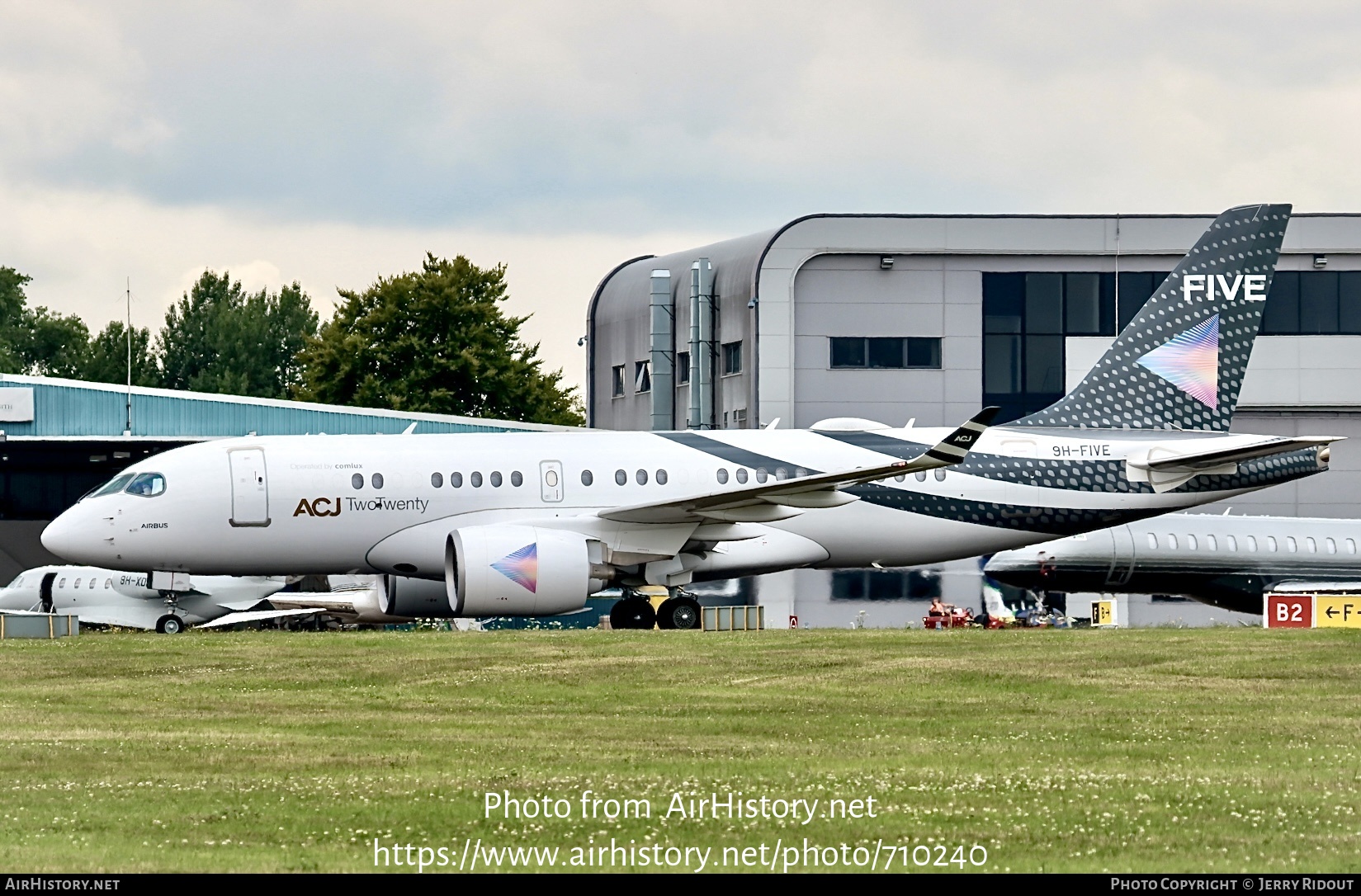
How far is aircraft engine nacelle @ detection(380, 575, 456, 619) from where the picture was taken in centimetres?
Answer: 3186

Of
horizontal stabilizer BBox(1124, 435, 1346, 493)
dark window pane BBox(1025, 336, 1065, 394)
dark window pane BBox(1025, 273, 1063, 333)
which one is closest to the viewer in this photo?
horizontal stabilizer BBox(1124, 435, 1346, 493)

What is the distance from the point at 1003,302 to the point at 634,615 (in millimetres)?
22427

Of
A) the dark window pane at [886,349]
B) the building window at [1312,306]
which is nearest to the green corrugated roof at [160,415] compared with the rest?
the dark window pane at [886,349]

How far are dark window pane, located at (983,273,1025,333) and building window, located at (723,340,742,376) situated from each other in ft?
21.2

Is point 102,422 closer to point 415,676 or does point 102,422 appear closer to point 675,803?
point 415,676

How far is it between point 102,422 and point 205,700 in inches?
1200

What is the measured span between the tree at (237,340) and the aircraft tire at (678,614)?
8257 cm

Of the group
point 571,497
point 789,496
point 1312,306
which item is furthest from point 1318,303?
point 571,497

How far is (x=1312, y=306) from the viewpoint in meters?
51.4

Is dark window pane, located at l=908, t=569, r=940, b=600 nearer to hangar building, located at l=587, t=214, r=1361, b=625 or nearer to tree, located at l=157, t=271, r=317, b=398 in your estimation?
hangar building, located at l=587, t=214, r=1361, b=625

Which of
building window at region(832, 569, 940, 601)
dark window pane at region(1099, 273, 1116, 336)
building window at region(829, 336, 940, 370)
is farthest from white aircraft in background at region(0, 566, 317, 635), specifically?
Result: dark window pane at region(1099, 273, 1116, 336)

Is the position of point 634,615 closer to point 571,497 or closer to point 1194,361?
point 571,497
